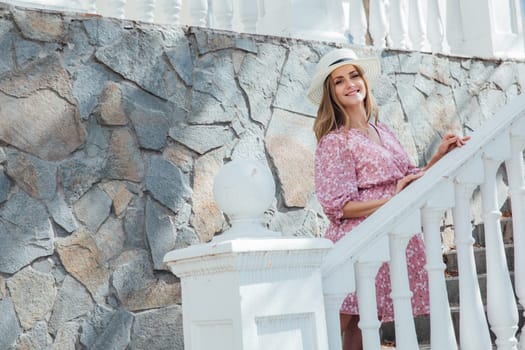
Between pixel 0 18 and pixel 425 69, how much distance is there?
96.3 inches

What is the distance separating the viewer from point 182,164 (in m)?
3.99

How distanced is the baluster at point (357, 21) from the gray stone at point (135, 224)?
1.65 metres

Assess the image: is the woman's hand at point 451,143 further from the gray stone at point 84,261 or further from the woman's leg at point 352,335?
the gray stone at point 84,261

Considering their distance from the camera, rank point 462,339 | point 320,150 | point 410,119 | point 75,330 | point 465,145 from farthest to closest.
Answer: point 410,119, point 75,330, point 320,150, point 465,145, point 462,339

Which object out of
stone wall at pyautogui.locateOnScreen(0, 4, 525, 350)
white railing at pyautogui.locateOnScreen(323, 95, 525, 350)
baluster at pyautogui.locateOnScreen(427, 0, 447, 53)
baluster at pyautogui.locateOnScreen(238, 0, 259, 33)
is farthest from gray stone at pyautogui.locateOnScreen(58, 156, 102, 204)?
baluster at pyautogui.locateOnScreen(427, 0, 447, 53)

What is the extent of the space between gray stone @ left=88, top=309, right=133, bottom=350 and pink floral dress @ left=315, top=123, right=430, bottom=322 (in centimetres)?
109

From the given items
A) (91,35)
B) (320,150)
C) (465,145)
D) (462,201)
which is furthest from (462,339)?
(91,35)

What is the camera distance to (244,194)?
1986mm

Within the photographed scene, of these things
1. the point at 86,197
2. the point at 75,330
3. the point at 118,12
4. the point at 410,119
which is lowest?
the point at 75,330

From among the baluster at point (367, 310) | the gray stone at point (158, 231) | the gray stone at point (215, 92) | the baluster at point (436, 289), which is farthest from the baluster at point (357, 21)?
the baluster at point (367, 310)

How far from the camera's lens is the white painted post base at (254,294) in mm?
1918

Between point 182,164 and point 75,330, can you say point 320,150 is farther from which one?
point 75,330

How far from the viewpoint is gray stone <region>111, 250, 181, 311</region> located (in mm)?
3734

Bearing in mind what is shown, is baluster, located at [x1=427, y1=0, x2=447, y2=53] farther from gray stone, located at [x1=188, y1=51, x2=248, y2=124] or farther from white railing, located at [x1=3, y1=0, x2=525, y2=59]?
gray stone, located at [x1=188, y1=51, x2=248, y2=124]
